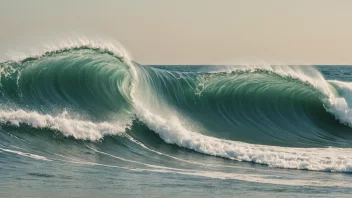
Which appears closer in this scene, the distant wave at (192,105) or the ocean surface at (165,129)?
the ocean surface at (165,129)

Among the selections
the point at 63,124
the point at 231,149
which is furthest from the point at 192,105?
the point at 63,124

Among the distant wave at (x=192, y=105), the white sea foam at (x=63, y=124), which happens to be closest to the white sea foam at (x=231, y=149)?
the distant wave at (x=192, y=105)

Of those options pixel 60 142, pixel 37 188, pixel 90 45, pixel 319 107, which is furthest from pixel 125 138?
pixel 319 107

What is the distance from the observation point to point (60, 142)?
54.3 ft

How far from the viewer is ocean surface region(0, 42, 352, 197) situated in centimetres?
1220

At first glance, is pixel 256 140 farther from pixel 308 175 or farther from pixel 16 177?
A: pixel 16 177

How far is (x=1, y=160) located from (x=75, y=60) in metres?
9.04

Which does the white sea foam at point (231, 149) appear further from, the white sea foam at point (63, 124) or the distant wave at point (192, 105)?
the white sea foam at point (63, 124)

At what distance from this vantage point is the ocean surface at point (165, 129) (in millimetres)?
12203

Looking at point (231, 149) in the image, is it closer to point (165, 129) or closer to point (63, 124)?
point (165, 129)

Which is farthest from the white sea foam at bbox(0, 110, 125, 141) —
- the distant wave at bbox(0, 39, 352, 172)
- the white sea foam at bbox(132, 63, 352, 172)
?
the white sea foam at bbox(132, 63, 352, 172)

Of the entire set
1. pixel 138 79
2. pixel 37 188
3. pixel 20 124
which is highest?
pixel 138 79

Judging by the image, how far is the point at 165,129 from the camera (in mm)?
18641

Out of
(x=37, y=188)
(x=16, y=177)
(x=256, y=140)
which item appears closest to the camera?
(x=37, y=188)
